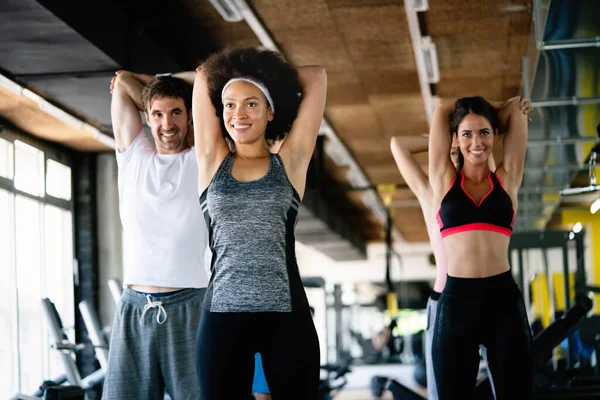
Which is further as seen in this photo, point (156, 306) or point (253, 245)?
point (156, 306)

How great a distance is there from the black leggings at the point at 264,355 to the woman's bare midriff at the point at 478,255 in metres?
1.20

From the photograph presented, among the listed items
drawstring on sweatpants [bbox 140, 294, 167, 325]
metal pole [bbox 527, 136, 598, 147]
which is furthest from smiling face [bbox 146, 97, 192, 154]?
metal pole [bbox 527, 136, 598, 147]

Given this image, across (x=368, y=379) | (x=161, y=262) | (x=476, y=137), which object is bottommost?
(x=368, y=379)

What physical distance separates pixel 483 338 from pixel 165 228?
122 cm

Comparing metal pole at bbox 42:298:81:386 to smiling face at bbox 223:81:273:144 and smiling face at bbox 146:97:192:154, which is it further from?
smiling face at bbox 223:81:273:144

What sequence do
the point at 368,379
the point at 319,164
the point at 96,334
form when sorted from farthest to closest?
the point at 368,379 → the point at 319,164 → the point at 96,334

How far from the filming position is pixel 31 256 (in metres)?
8.66

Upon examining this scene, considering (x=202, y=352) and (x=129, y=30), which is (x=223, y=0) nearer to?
(x=129, y=30)

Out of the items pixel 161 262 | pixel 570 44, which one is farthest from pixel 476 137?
pixel 570 44

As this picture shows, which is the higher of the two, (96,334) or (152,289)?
(152,289)

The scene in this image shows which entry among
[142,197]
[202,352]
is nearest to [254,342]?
[202,352]

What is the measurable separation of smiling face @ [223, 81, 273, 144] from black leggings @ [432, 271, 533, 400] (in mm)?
1179

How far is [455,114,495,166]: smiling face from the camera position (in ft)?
10.6

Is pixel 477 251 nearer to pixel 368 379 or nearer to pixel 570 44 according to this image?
pixel 570 44
